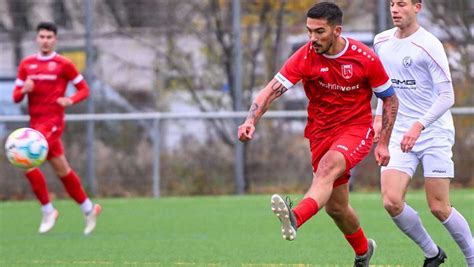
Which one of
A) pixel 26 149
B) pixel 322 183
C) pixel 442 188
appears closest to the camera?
pixel 322 183

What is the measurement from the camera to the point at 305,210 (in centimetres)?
725

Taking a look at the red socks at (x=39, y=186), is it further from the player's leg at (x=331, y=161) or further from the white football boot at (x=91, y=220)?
the player's leg at (x=331, y=161)

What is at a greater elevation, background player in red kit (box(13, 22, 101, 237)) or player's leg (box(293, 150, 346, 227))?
player's leg (box(293, 150, 346, 227))

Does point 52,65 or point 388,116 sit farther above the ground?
point 388,116

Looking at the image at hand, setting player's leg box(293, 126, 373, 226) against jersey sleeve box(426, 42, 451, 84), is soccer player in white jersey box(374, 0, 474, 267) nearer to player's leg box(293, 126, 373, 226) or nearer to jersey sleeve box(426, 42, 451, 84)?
jersey sleeve box(426, 42, 451, 84)

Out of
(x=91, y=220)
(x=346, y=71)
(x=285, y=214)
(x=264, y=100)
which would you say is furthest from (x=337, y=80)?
(x=91, y=220)

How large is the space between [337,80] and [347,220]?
1.03m

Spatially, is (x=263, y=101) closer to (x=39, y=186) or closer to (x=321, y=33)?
(x=321, y=33)

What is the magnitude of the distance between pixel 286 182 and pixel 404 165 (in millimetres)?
10266

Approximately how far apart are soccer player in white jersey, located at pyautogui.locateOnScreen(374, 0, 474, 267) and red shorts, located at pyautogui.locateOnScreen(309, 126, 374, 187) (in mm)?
317

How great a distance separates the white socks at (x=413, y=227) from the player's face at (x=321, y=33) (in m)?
1.39

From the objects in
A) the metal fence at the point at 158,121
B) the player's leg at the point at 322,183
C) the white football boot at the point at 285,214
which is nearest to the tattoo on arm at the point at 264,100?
the player's leg at the point at 322,183

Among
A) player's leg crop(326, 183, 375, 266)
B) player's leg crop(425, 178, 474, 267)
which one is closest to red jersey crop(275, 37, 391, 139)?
player's leg crop(326, 183, 375, 266)

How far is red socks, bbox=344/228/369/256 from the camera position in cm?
839
